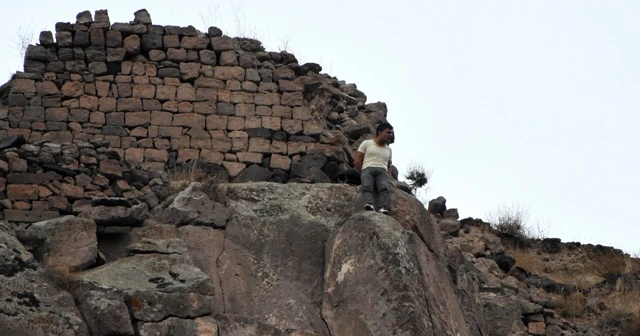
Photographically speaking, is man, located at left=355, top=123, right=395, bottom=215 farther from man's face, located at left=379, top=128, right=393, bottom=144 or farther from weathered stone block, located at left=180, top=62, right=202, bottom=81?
weathered stone block, located at left=180, top=62, right=202, bottom=81

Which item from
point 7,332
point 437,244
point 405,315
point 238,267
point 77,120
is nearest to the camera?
point 7,332

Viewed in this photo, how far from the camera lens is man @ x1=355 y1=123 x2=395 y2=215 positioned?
537 inches

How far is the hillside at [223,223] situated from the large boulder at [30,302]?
17 mm

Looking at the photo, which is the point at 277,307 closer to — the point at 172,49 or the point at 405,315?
the point at 405,315

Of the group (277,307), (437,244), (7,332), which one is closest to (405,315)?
(277,307)

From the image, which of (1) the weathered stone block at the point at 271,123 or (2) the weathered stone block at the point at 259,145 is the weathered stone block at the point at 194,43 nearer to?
(1) the weathered stone block at the point at 271,123

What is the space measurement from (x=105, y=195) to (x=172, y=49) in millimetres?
4091

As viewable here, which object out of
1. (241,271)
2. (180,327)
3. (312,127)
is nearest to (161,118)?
(312,127)

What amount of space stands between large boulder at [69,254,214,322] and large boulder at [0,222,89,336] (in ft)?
0.99

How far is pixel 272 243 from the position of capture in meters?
13.1

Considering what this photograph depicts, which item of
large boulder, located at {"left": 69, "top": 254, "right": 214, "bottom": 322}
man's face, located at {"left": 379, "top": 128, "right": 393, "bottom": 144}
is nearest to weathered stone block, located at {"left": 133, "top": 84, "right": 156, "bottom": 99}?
man's face, located at {"left": 379, "top": 128, "right": 393, "bottom": 144}

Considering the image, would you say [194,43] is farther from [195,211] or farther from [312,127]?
[195,211]

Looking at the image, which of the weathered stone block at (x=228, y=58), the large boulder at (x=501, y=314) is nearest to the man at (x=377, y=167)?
the large boulder at (x=501, y=314)

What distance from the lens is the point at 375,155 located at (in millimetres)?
14273
